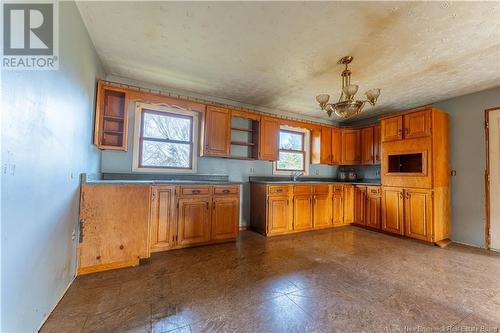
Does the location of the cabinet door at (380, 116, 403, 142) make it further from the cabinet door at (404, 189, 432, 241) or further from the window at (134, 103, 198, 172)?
the window at (134, 103, 198, 172)

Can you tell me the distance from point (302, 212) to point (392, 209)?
5.42 feet

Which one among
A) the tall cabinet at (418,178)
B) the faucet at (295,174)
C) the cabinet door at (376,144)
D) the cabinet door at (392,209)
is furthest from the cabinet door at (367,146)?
the faucet at (295,174)

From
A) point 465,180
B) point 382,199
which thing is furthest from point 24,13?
point 465,180

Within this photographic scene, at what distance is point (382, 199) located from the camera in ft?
13.7

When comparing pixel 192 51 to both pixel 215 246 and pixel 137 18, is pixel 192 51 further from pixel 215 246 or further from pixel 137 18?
pixel 215 246

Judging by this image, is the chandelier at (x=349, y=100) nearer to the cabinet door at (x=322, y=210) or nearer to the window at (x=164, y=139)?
the cabinet door at (x=322, y=210)

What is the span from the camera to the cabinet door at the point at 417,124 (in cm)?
354

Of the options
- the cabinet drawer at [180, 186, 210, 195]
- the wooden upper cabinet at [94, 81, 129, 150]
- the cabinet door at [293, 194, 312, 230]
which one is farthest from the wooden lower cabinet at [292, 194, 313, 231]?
the wooden upper cabinet at [94, 81, 129, 150]

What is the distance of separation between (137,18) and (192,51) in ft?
2.09

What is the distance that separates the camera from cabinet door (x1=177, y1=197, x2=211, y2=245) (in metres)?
3.04

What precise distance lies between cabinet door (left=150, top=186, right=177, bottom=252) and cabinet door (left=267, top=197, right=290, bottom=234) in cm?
163

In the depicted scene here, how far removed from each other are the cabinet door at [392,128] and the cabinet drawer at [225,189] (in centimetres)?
305

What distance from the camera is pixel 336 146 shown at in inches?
198

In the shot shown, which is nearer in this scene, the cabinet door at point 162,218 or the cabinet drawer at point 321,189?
the cabinet door at point 162,218
